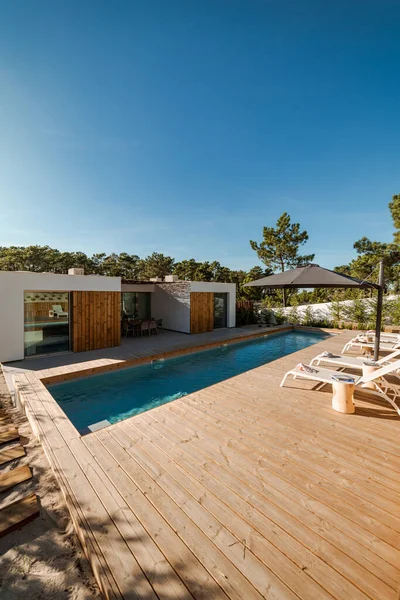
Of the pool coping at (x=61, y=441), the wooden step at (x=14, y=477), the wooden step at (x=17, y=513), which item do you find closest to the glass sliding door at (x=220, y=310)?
the pool coping at (x=61, y=441)

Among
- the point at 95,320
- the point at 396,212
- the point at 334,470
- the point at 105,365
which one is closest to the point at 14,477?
the point at 334,470

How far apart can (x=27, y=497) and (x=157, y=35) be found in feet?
36.0

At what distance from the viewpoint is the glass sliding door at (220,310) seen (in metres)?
13.7

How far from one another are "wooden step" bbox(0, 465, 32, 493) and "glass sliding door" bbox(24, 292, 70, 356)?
6171mm

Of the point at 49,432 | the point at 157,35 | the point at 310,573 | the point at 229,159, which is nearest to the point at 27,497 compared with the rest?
the point at 49,432

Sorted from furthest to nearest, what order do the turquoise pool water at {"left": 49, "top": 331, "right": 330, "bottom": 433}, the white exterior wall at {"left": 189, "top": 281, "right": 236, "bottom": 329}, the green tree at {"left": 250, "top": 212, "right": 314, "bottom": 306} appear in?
the green tree at {"left": 250, "top": 212, "right": 314, "bottom": 306}
the white exterior wall at {"left": 189, "top": 281, "right": 236, "bottom": 329}
the turquoise pool water at {"left": 49, "top": 331, "right": 330, "bottom": 433}

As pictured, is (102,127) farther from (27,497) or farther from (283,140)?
(27,497)

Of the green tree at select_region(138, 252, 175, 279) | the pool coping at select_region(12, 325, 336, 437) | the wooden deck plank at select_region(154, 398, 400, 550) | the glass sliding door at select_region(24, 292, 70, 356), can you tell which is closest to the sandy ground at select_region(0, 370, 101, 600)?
the pool coping at select_region(12, 325, 336, 437)

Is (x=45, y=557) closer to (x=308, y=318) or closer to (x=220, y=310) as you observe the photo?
(x=220, y=310)

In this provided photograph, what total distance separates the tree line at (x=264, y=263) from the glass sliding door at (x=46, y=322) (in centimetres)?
821

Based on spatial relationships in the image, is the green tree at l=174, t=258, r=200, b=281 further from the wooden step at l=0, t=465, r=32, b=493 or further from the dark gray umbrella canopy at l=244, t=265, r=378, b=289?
the wooden step at l=0, t=465, r=32, b=493

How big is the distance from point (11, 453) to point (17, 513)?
1.18 metres

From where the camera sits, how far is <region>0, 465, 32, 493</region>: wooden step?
8.52 ft

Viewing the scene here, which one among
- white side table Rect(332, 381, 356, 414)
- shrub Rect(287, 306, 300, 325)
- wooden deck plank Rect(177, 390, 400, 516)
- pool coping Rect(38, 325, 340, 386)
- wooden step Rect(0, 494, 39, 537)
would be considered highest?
shrub Rect(287, 306, 300, 325)
